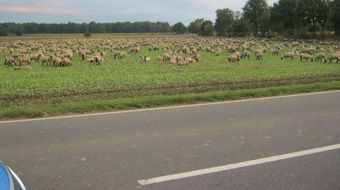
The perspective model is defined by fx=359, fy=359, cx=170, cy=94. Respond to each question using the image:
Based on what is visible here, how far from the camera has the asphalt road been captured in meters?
4.63

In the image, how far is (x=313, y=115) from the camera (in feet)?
26.8

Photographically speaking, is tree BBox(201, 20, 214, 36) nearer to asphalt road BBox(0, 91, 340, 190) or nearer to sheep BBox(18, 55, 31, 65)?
sheep BBox(18, 55, 31, 65)

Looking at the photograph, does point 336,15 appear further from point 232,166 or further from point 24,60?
point 232,166

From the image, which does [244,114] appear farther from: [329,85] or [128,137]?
[329,85]

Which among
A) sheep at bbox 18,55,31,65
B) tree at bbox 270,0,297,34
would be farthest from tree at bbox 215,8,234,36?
sheep at bbox 18,55,31,65

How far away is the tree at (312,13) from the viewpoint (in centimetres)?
8100

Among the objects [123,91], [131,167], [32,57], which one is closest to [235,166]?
[131,167]

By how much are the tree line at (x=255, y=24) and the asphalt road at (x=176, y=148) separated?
70.0m

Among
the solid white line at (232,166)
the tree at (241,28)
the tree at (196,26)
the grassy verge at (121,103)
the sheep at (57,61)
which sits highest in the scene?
the tree at (196,26)

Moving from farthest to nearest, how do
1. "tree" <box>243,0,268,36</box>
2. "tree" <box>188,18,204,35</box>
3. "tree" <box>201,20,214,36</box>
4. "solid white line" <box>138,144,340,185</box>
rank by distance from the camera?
"tree" <box>188,18,204,35</box> < "tree" <box>201,20,214,36</box> < "tree" <box>243,0,268,36</box> < "solid white line" <box>138,144,340,185</box>

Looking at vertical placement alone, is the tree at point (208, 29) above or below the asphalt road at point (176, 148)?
above

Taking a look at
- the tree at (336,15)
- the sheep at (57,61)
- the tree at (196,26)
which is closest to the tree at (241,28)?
the tree at (196,26)

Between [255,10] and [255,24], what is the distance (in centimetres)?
417

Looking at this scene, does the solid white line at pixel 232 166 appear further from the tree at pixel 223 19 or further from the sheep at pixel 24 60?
the tree at pixel 223 19
